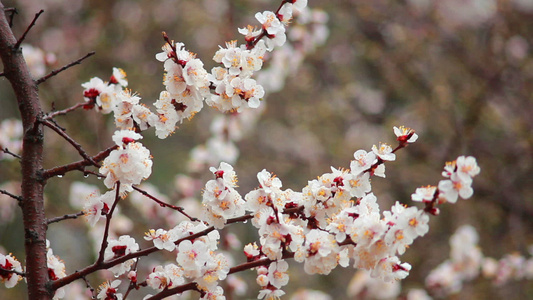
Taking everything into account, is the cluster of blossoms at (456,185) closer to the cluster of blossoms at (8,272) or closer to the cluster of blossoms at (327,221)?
the cluster of blossoms at (327,221)

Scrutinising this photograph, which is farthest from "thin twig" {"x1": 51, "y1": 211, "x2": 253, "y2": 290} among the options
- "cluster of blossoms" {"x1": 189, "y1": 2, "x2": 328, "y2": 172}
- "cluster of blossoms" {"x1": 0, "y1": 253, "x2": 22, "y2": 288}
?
"cluster of blossoms" {"x1": 189, "y1": 2, "x2": 328, "y2": 172}

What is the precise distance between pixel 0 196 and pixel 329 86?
318 cm

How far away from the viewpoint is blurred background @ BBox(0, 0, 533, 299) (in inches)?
164

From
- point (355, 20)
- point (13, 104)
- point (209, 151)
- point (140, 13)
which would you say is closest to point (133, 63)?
point (140, 13)

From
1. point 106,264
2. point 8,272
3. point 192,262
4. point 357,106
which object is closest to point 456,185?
point 192,262

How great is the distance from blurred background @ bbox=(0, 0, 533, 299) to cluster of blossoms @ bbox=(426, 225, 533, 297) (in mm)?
369

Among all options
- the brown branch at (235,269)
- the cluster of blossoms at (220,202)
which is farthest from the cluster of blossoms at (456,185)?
the cluster of blossoms at (220,202)

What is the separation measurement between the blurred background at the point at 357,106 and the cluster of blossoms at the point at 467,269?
0.37 meters

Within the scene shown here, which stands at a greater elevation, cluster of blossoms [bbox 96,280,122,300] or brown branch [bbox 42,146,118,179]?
brown branch [bbox 42,146,118,179]

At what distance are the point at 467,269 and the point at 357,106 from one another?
6.59 feet

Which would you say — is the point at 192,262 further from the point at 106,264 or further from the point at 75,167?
the point at 75,167

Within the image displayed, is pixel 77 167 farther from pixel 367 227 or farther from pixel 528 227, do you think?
pixel 528 227

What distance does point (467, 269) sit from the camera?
3.83 meters

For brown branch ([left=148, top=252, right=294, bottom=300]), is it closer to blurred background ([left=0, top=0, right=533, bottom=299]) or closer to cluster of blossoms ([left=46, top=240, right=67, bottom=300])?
cluster of blossoms ([left=46, top=240, right=67, bottom=300])
